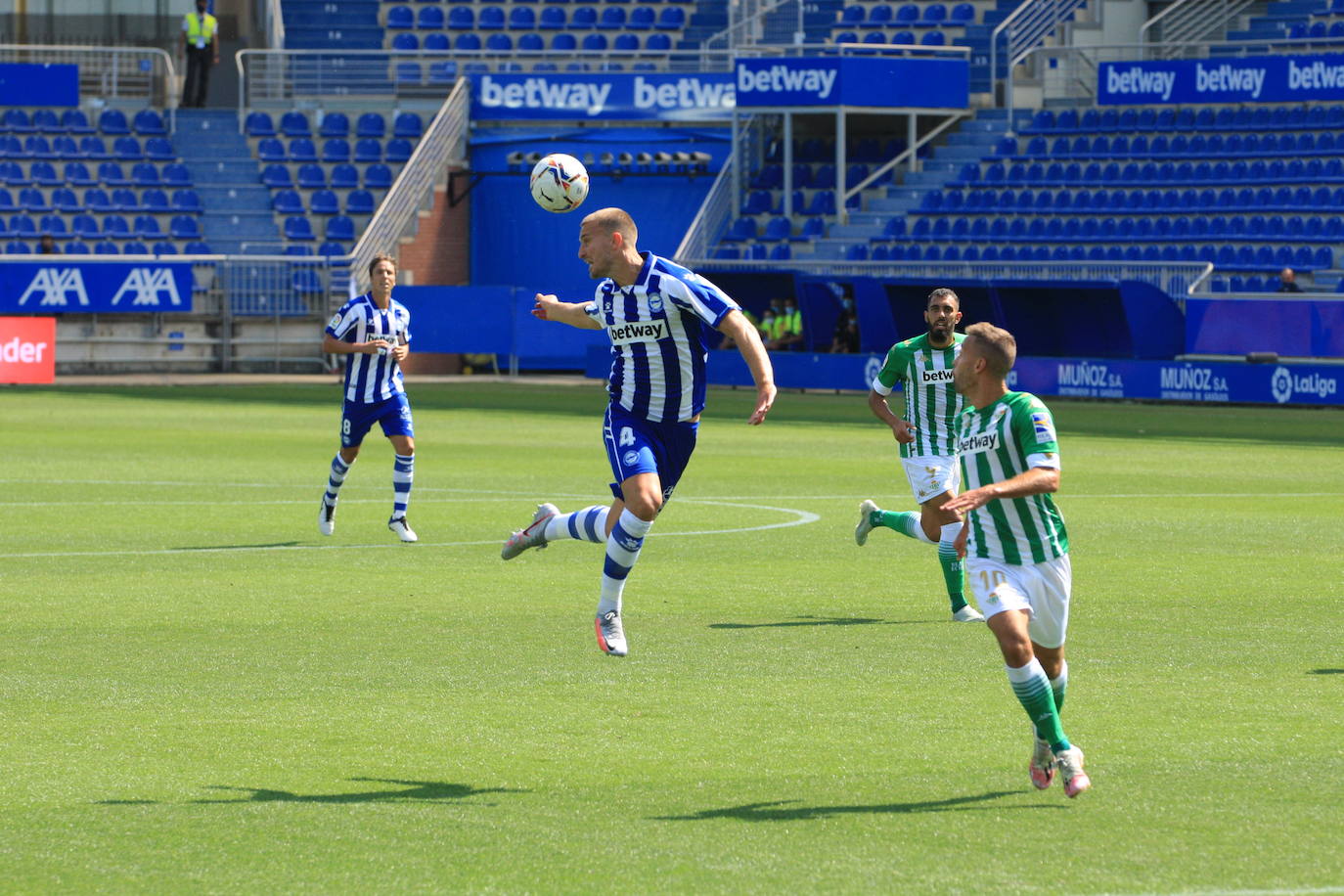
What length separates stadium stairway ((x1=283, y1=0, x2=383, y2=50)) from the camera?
158 feet

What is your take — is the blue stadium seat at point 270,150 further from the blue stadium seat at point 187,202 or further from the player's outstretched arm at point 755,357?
the player's outstretched arm at point 755,357

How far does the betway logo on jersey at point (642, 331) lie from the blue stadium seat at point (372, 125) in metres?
36.6

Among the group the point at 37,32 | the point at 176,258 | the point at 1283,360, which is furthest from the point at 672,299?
the point at 37,32

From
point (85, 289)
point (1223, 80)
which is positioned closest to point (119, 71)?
point (85, 289)

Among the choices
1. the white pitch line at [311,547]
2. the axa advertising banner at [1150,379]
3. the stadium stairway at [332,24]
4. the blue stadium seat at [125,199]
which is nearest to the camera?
the white pitch line at [311,547]

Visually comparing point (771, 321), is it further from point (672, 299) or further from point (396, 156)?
point (672, 299)

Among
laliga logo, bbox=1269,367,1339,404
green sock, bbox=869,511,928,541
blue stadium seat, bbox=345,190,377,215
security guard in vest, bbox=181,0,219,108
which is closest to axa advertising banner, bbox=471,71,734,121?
blue stadium seat, bbox=345,190,377,215

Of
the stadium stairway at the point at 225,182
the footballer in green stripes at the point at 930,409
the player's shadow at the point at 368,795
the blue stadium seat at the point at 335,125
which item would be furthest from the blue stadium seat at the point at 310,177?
the player's shadow at the point at 368,795

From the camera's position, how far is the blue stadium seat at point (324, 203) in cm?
4389

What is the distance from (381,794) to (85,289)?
3397 centimetres

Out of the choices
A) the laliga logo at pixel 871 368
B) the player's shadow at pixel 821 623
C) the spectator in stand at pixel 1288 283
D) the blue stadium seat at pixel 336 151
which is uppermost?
the blue stadium seat at pixel 336 151

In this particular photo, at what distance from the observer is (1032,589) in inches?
273

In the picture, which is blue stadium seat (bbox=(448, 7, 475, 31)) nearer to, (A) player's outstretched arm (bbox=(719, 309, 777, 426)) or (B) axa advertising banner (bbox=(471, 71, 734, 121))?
(B) axa advertising banner (bbox=(471, 71, 734, 121))

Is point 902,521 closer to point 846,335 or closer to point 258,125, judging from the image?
point 846,335
